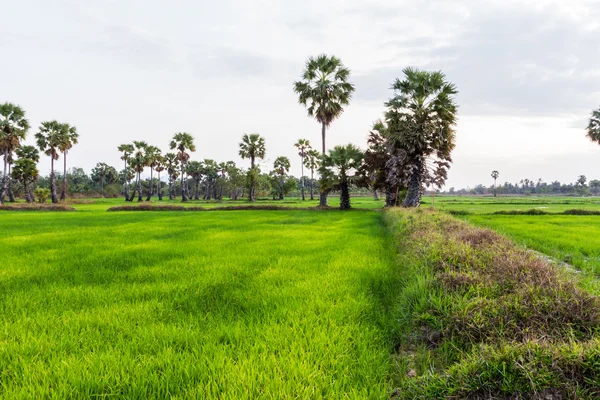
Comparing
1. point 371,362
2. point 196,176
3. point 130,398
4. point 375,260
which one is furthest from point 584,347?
point 196,176

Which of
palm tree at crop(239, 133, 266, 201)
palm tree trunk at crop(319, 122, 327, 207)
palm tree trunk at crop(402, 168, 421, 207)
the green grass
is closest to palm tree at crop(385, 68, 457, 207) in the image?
palm tree trunk at crop(402, 168, 421, 207)

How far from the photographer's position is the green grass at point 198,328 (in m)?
2.56

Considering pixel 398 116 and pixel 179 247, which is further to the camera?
pixel 398 116

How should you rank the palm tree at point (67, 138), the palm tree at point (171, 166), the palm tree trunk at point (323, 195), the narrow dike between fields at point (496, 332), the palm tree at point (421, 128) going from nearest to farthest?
the narrow dike between fields at point (496, 332)
the palm tree at point (421, 128)
the palm tree trunk at point (323, 195)
the palm tree at point (67, 138)
the palm tree at point (171, 166)

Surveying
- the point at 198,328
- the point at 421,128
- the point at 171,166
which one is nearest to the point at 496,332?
the point at 198,328

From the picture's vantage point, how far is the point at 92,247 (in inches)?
372

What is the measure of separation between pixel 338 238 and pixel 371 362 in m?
8.58

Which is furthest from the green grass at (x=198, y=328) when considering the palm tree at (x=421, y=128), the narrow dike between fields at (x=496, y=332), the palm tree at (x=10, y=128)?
the palm tree at (x=10, y=128)

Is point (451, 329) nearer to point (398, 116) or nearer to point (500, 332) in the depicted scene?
point (500, 332)

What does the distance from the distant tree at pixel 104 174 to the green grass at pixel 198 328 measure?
106389 millimetres

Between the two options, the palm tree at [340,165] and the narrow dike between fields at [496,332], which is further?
the palm tree at [340,165]

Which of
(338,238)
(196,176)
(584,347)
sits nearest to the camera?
(584,347)

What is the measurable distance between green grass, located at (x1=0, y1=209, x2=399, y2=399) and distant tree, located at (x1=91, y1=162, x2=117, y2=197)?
106 metres

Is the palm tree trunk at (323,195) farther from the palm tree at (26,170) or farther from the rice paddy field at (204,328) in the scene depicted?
the palm tree at (26,170)
